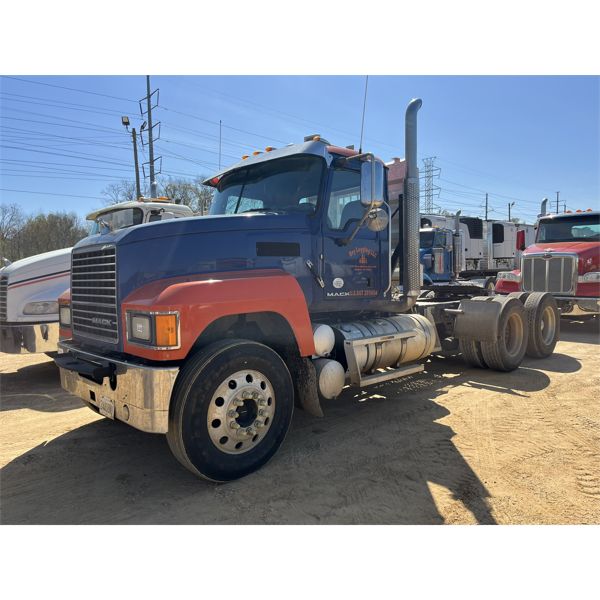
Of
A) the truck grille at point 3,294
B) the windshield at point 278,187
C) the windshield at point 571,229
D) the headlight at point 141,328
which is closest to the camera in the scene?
the headlight at point 141,328

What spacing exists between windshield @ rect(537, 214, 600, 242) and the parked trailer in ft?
26.8

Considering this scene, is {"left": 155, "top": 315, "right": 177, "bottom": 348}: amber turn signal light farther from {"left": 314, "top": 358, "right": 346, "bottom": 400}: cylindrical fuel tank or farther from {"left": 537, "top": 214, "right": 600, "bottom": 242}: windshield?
{"left": 537, "top": 214, "right": 600, "bottom": 242}: windshield

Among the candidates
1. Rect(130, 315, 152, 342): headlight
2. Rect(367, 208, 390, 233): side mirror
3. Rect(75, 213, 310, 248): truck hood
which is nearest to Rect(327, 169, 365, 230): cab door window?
Rect(367, 208, 390, 233): side mirror

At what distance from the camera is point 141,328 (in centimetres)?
327

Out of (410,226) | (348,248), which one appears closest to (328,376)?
(348,248)

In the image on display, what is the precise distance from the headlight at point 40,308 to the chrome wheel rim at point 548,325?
8.39 metres

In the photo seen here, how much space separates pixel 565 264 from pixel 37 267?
36.7 feet

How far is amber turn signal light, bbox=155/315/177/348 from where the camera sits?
3156 millimetres

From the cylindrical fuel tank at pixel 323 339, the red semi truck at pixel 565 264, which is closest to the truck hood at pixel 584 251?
the red semi truck at pixel 565 264

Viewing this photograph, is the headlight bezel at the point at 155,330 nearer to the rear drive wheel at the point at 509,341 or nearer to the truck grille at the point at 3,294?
the truck grille at the point at 3,294

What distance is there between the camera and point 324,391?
13.8ft

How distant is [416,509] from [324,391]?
1.39 m

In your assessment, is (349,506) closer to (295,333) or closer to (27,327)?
(295,333)

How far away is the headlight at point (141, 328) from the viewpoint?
3206mm
